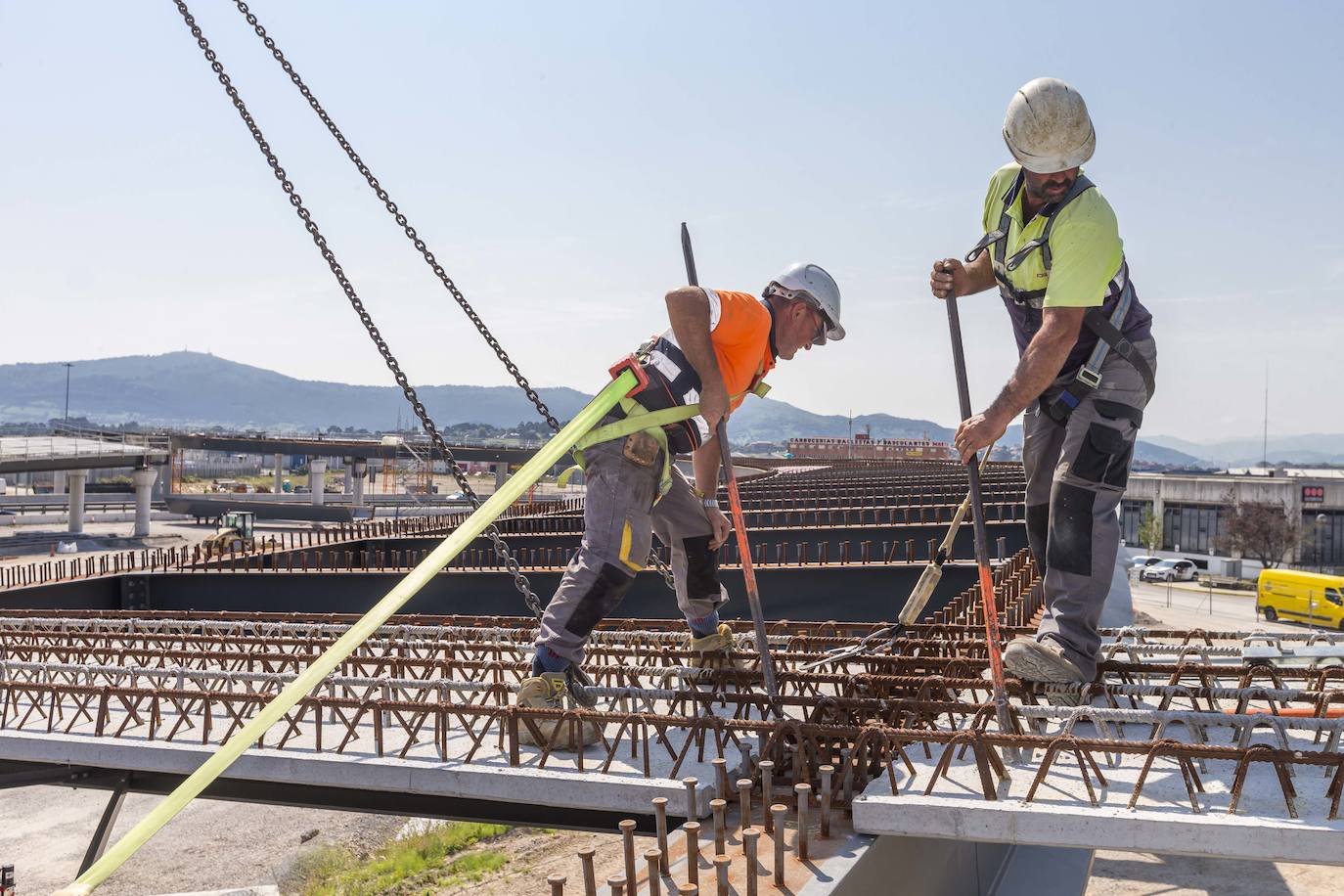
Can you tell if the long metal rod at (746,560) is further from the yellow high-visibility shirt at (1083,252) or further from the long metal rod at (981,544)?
the yellow high-visibility shirt at (1083,252)

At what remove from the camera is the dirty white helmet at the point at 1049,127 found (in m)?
4.39

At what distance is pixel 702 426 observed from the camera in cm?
566

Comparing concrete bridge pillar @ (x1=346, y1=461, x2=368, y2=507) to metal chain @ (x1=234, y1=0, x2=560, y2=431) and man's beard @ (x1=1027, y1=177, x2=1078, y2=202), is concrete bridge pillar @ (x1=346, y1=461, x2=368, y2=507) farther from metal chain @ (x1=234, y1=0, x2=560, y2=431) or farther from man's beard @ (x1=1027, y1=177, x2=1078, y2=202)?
man's beard @ (x1=1027, y1=177, x2=1078, y2=202)

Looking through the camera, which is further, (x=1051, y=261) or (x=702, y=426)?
(x=702, y=426)

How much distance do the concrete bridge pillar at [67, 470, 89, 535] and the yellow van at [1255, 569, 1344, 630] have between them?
60.5 meters

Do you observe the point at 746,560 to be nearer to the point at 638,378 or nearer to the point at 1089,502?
the point at 638,378

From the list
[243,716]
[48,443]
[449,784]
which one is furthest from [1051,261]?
[48,443]

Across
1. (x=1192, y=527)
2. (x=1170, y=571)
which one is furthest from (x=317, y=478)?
(x=1192, y=527)

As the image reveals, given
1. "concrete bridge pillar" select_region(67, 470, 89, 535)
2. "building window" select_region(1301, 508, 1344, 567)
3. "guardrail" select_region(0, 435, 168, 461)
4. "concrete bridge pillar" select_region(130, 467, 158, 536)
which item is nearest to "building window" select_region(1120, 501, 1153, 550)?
"building window" select_region(1301, 508, 1344, 567)

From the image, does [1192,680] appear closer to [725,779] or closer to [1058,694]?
[1058,694]

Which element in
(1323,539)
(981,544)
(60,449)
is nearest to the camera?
(981,544)

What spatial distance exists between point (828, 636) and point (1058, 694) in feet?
6.58

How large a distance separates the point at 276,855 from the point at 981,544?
16.3 metres

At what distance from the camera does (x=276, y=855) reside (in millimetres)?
17328
